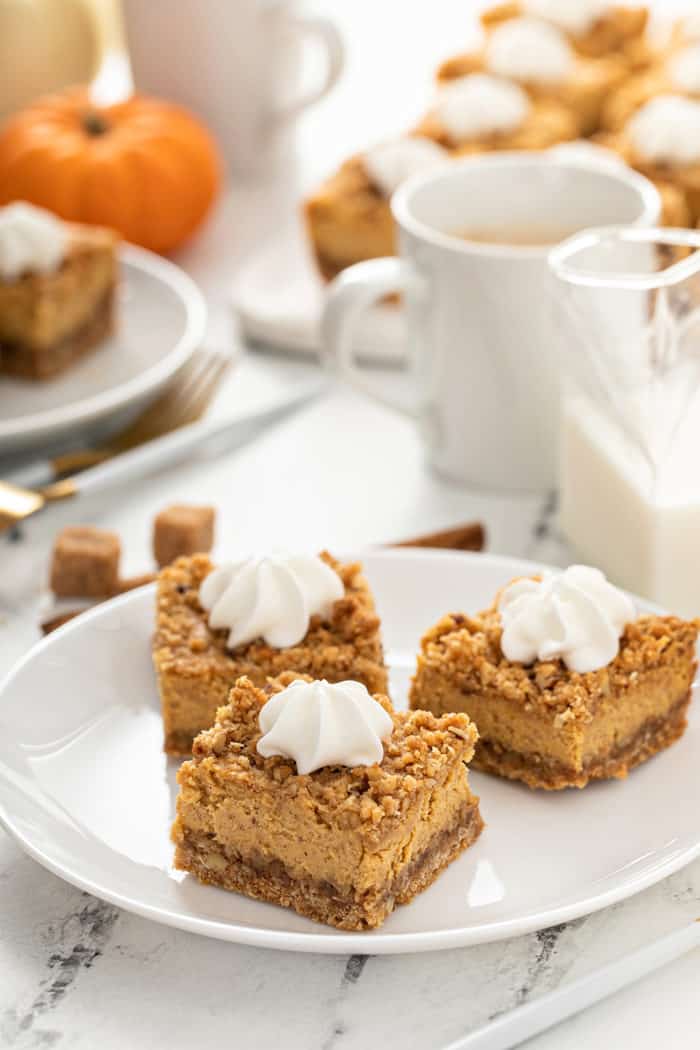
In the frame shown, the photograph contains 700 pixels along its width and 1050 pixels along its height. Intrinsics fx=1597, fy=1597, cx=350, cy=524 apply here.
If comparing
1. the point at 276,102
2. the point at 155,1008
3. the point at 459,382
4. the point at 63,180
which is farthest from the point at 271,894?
the point at 276,102

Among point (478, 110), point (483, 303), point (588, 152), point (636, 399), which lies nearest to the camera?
point (636, 399)

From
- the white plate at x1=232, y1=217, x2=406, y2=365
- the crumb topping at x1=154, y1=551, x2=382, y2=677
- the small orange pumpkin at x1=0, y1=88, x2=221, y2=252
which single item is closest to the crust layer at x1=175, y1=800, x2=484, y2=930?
the crumb topping at x1=154, y1=551, x2=382, y2=677

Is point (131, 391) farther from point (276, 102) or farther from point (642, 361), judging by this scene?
point (276, 102)

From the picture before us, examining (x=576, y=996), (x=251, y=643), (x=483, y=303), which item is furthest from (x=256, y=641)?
(x=483, y=303)

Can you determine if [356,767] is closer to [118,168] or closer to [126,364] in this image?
[126,364]

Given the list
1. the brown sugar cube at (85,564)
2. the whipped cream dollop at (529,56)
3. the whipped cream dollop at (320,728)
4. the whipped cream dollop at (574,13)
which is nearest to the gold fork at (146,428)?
the brown sugar cube at (85,564)

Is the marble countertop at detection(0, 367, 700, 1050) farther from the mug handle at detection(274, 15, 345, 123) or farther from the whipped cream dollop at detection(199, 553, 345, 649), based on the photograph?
the mug handle at detection(274, 15, 345, 123)

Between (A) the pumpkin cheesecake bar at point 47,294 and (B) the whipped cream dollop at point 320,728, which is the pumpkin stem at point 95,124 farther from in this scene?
(B) the whipped cream dollop at point 320,728
